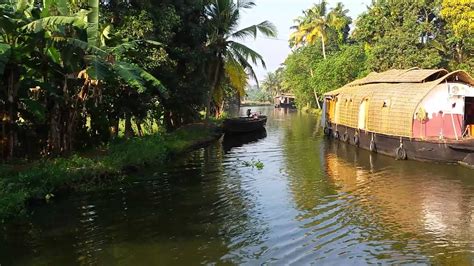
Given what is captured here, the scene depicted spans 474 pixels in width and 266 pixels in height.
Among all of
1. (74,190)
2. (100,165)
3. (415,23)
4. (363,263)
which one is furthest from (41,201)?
(415,23)

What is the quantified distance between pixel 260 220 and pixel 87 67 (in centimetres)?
670

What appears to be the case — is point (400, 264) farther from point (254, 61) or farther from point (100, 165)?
point (254, 61)

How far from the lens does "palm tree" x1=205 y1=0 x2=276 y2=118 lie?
24.3 metres

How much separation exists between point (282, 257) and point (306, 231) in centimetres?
153

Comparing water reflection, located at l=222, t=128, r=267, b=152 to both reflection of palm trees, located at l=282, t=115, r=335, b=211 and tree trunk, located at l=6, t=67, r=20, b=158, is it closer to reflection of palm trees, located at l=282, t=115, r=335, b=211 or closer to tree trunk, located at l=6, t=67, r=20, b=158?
reflection of palm trees, located at l=282, t=115, r=335, b=211

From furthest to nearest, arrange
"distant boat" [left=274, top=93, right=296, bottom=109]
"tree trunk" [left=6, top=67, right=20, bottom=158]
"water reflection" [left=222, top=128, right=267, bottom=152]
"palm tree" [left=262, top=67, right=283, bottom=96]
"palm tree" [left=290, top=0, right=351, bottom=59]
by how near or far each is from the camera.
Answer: "palm tree" [left=262, top=67, right=283, bottom=96], "distant boat" [left=274, top=93, right=296, bottom=109], "palm tree" [left=290, top=0, right=351, bottom=59], "water reflection" [left=222, top=128, right=267, bottom=152], "tree trunk" [left=6, top=67, right=20, bottom=158]

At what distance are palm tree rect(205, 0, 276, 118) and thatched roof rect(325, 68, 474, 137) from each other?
21.2 ft

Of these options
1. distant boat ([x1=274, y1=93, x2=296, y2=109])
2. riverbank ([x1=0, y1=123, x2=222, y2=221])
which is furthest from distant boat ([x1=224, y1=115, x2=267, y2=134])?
distant boat ([x1=274, y1=93, x2=296, y2=109])

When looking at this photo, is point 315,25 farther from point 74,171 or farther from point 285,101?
point 74,171

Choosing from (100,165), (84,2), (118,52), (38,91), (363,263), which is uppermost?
(84,2)

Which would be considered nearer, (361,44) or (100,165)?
(100,165)

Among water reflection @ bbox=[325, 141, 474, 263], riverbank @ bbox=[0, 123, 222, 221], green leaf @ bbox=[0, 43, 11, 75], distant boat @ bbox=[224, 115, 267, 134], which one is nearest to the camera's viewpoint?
water reflection @ bbox=[325, 141, 474, 263]

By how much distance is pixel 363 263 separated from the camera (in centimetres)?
716

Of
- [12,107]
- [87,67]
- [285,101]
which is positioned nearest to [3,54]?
[12,107]
